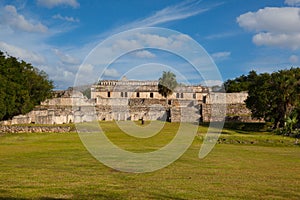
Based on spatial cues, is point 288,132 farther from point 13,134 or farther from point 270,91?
point 13,134

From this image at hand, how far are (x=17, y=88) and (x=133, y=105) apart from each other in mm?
22076

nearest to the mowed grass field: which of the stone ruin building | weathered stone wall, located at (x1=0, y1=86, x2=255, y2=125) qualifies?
weathered stone wall, located at (x1=0, y1=86, x2=255, y2=125)

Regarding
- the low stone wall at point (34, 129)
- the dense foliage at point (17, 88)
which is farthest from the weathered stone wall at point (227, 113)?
the dense foliage at point (17, 88)

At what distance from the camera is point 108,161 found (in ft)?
51.8

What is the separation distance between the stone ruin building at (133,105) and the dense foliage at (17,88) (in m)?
1.63

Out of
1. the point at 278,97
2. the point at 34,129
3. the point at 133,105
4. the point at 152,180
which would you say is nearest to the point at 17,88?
the point at 34,129

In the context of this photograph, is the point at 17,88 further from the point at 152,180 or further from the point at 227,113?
the point at 152,180

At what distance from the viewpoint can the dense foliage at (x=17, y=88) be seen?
1642 inches

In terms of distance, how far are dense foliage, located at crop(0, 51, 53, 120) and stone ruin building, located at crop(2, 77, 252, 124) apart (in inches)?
64.2

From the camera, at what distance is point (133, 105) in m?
61.7

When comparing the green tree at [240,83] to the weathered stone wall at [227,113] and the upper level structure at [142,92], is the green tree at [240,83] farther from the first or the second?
the weathered stone wall at [227,113]

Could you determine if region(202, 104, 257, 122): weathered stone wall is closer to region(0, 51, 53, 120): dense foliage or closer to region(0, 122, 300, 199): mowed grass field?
region(0, 51, 53, 120): dense foliage

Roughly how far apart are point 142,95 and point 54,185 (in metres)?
62.5

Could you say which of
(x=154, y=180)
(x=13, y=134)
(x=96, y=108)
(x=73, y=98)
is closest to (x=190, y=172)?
(x=154, y=180)
